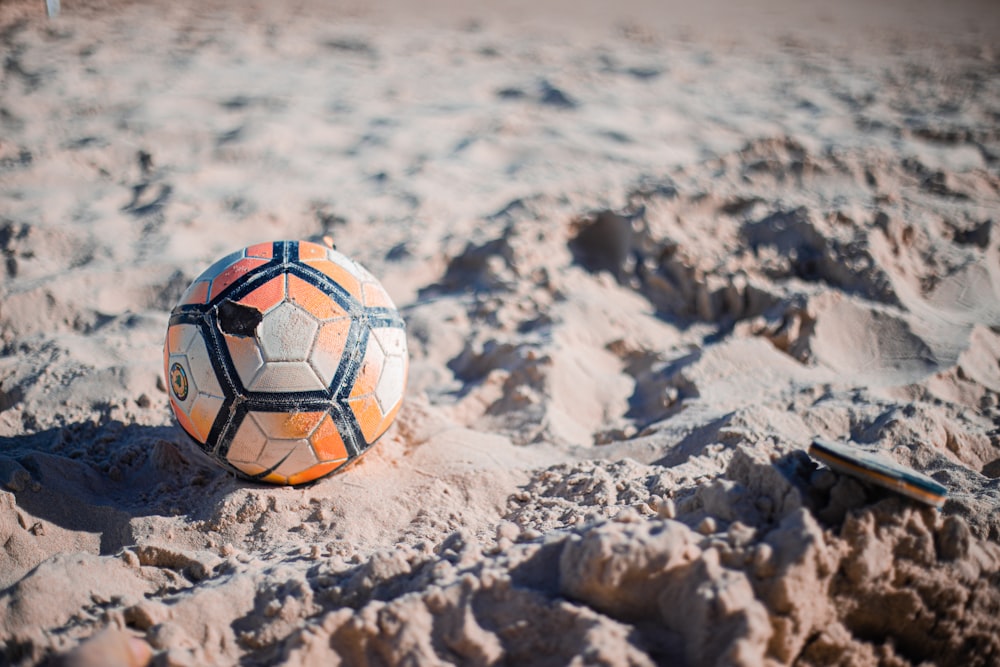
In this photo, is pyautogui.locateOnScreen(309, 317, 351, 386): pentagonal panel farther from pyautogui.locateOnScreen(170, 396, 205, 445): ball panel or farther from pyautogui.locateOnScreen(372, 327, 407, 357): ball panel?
pyautogui.locateOnScreen(170, 396, 205, 445): ball panel

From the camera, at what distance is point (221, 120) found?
6.60 m

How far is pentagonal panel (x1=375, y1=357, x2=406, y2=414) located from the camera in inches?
103

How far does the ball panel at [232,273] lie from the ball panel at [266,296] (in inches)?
4.2

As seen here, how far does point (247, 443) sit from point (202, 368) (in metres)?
0.31

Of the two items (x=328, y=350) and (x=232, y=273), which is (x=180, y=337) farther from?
(x=328, y=350)

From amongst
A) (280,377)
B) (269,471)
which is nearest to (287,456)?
(269,471)

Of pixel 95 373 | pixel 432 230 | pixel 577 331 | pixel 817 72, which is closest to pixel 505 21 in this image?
pixel 817 72

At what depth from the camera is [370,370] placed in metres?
2.57

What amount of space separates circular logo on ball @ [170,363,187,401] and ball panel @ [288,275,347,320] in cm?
49

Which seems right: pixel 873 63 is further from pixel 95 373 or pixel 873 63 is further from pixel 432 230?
pixel 95 373

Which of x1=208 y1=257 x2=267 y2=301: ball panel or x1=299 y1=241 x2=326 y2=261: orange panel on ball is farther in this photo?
x1=299 y1=241 x2=326 y2=261: orange panel on ball

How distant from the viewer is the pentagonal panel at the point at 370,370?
99.9 inches

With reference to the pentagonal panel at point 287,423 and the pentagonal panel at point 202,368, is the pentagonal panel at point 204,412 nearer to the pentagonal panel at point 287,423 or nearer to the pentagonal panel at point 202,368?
the pentagonal panel at point 202,368

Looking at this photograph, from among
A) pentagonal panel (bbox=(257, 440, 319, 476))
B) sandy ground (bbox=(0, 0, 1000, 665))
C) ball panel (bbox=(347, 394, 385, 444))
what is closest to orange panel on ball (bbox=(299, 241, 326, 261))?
ball panel (bbox=(347, 394, 385, 444))
